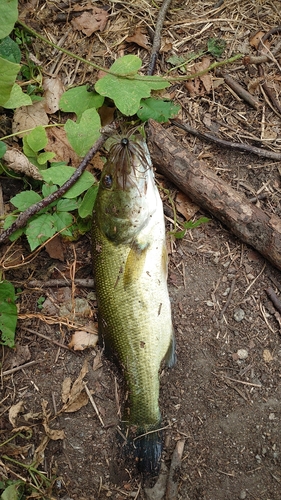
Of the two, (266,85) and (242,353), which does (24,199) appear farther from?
(266,85)

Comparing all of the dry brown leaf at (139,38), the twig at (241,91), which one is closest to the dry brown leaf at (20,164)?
the dry brown leaf at (139,38)

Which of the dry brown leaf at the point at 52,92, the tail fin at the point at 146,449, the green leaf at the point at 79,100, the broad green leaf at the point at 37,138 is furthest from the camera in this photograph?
the dry brown leaf at the point at 52,92

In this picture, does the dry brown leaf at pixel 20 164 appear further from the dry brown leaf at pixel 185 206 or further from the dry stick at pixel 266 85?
the dry stick at pixel 266 85

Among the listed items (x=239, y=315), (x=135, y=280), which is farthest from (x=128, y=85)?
(x=239, y=315)

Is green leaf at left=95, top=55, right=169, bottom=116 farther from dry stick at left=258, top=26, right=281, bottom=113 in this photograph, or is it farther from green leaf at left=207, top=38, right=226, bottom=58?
dry stick at left=258, top=26, right=281, bottom=113

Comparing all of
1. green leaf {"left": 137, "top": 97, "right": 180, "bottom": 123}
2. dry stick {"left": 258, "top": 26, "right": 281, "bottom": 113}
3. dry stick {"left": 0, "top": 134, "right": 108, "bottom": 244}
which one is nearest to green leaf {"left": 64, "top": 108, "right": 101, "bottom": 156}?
dry stick {"left": 0, "top": 134, "right": 108, "bottom": 244}

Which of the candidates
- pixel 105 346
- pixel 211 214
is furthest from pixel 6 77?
pixel 105 346

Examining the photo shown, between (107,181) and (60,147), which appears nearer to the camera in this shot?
(107,181)

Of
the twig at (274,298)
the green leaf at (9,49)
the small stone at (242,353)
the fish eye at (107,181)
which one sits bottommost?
the small stone at (242,353)
